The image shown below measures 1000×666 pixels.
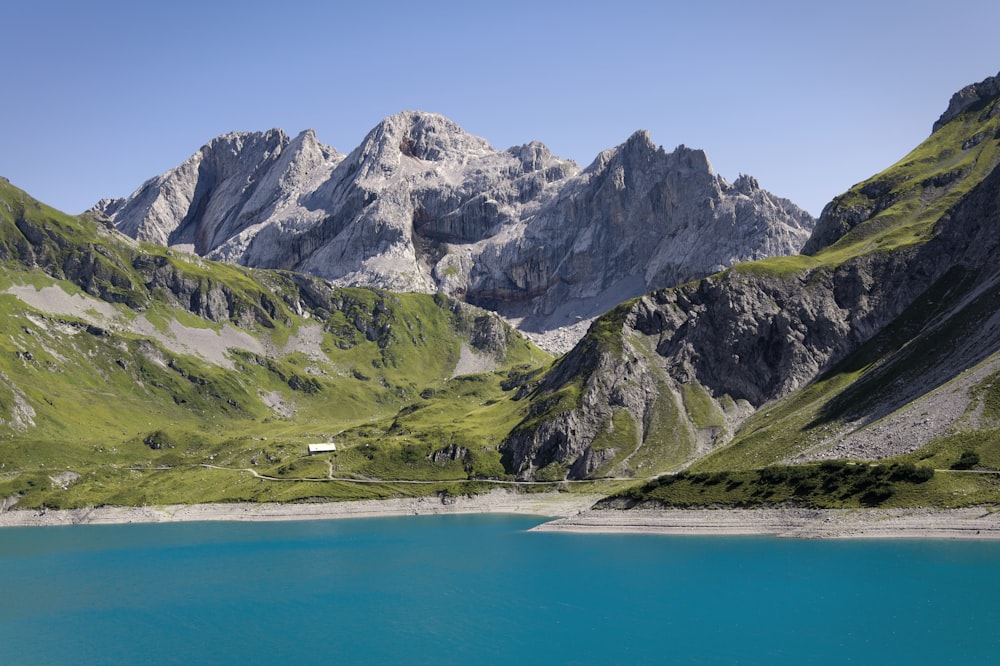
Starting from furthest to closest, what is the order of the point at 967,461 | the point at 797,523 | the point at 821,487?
the point at 821,487
the point at 797,523
the point at 967,461

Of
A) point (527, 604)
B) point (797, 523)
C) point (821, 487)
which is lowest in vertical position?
point (527, 604)

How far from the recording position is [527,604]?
359ft

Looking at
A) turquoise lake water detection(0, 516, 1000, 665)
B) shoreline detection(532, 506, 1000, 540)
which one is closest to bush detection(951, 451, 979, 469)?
shoreline detection(532, 506, 1000, 540)

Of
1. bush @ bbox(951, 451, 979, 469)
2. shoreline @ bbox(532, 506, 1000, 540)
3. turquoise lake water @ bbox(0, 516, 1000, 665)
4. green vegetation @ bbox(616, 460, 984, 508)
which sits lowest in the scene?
turquoise lake water @ bbox(0, 516, 1000, 665)

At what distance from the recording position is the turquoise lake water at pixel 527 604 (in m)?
87.3

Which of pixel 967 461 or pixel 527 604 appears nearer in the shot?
pixel 527 604

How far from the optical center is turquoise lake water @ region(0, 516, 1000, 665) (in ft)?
286

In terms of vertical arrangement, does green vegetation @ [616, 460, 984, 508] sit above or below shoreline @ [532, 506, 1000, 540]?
above

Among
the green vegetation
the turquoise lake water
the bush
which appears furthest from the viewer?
the bush

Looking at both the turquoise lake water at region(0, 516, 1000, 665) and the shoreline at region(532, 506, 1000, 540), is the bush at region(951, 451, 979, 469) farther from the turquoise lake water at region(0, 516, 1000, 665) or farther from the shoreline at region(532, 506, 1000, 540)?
the turquoise lake water at region(0, 516, 1000, 665)

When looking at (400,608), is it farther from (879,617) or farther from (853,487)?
(853,487)

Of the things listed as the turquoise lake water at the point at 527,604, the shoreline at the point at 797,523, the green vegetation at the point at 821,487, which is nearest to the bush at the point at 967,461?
the green vegetation at the point at 821,487

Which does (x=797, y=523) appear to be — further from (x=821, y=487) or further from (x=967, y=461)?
(x=967, y=461)

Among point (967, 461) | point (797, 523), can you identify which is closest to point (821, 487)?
point (797, 523)
